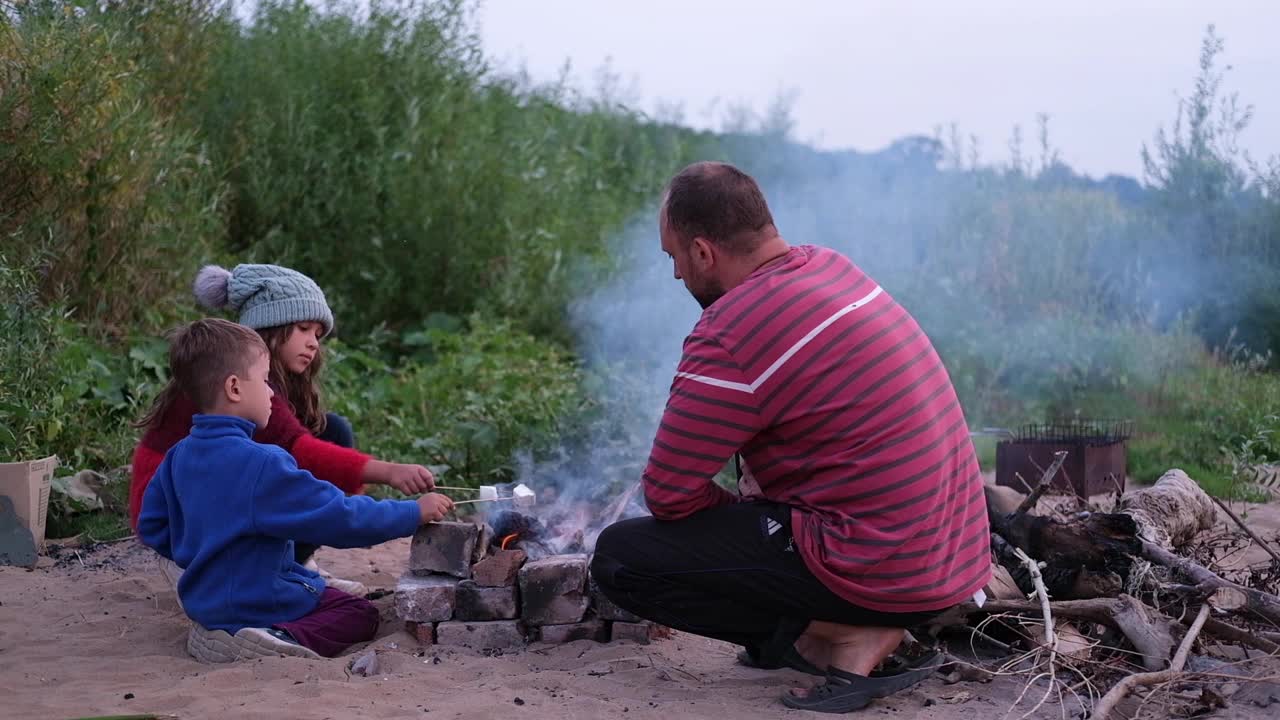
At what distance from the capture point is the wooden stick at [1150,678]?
2.96 meters

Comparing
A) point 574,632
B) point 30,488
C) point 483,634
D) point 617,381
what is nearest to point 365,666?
point 483,634

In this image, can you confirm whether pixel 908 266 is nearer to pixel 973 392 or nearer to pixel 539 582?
pixel 973 392

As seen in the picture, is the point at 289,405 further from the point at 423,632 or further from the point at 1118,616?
the point at 1118,616

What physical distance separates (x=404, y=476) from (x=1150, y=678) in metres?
2.31

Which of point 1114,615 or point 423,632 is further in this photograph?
point 423,632

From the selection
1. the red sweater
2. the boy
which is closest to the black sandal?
the boy

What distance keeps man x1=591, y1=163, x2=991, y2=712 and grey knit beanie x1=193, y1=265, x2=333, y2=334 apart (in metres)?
1.63

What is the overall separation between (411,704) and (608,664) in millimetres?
654

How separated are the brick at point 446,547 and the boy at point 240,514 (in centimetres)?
11

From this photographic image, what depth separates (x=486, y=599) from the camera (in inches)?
153

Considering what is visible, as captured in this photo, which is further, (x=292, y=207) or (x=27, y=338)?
(x=292, y=207)

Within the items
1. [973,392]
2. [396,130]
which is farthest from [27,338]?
[973,392]

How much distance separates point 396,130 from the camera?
9250mm

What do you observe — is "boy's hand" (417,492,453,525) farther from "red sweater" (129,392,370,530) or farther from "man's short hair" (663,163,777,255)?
"man's short hair" (663,163,777,255)
